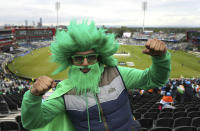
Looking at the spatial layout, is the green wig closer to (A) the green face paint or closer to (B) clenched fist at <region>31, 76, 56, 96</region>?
(A) the green face paint

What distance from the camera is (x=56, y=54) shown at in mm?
2338

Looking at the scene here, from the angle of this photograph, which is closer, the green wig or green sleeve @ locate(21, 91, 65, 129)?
green sleeve @ locate(21, 91, 65, 129)

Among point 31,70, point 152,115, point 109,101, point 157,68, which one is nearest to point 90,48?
point 109,101

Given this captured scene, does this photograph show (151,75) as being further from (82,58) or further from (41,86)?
(41,86)

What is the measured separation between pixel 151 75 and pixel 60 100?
121cm

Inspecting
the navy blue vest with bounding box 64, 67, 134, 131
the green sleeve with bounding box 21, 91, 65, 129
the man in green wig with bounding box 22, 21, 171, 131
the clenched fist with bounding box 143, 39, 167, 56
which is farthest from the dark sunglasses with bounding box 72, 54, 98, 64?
the clenched fist with bounding box 143, 39, 167, 56

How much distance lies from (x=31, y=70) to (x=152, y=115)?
31.9m

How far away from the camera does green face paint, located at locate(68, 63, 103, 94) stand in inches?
84.6

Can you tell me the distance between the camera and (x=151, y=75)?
86.1 inches

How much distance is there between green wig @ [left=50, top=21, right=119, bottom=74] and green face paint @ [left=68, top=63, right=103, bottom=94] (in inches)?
7.5

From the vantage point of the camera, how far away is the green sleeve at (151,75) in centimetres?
202

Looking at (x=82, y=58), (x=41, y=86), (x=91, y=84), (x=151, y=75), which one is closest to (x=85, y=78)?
(x=91, y=84)

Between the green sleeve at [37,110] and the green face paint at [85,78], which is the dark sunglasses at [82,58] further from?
the green sleeve at [37,110]

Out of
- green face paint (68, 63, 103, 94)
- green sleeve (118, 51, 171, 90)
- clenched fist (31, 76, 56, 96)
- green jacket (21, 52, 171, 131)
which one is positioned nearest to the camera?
clenched fist (31, 76, 56, 96)
